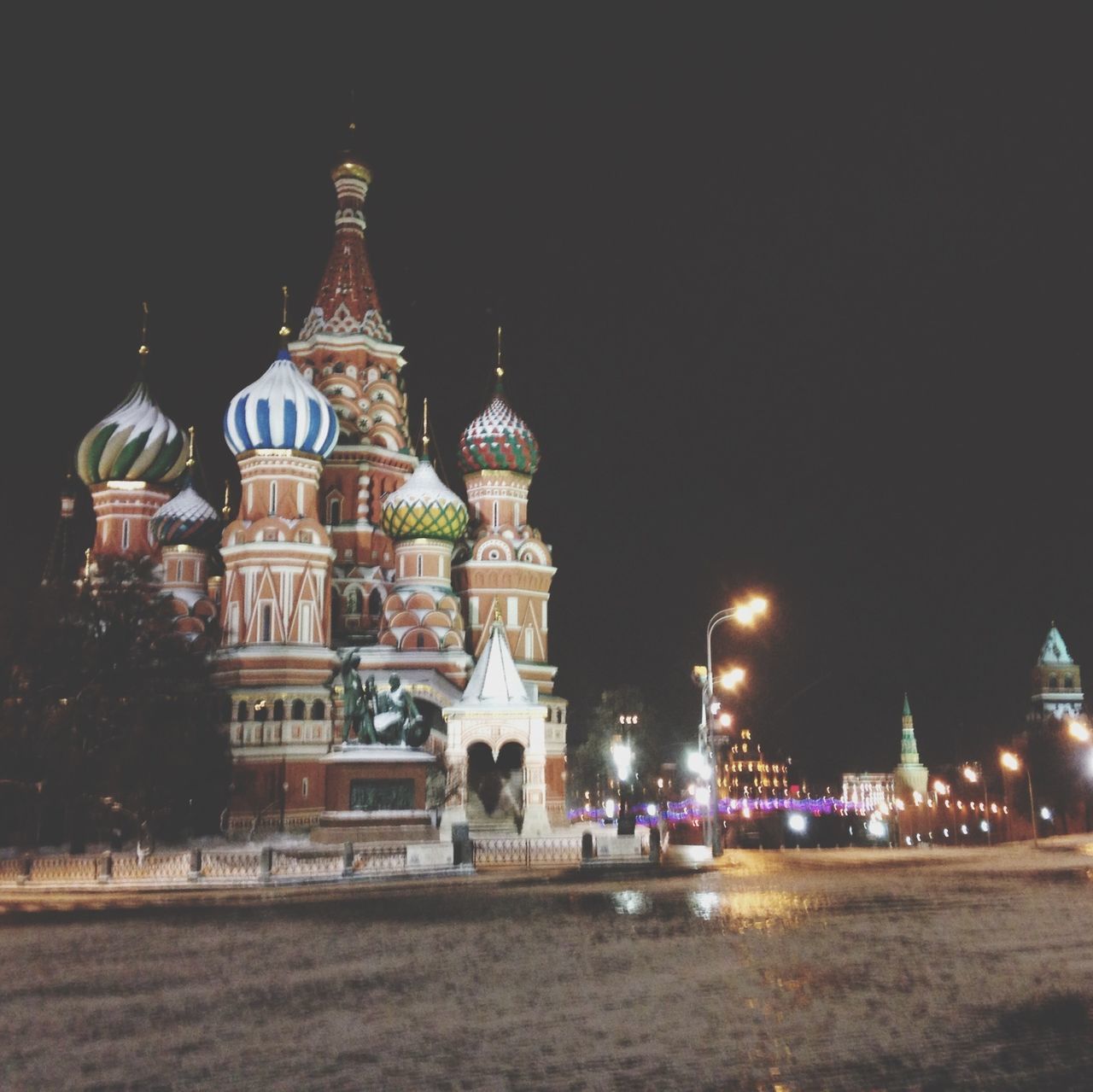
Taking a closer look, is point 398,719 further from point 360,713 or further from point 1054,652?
point 1054,652

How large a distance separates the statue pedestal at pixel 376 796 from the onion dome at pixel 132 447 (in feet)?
80.7

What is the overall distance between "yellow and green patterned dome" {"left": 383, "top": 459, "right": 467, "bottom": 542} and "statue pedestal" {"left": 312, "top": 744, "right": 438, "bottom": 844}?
16.5 metres

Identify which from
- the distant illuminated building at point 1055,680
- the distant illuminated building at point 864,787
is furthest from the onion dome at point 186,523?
the distant illuminated building at point 864,787

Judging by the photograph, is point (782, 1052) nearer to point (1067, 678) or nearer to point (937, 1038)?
point (937, 1038)

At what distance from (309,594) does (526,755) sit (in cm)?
1217

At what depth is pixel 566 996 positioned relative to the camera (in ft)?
31.7

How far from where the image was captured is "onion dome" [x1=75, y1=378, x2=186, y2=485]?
177 ft

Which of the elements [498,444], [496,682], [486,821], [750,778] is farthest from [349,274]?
[750,778]

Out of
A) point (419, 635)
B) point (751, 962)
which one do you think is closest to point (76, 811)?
point (419, 635)

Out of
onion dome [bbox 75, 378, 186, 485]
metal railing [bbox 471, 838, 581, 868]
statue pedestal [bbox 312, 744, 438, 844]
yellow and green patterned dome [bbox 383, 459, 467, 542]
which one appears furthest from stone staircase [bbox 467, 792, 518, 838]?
onion dome [bbox 75, 378, 186, 485]

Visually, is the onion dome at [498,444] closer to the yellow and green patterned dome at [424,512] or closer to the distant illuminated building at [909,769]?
the yellow and green patterned dome at [424,512]

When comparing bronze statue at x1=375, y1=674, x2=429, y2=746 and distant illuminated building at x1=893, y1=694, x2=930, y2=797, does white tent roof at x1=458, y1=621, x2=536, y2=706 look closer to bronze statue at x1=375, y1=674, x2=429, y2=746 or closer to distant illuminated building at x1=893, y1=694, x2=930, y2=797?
bronze statue at x1=375, y1=674, x2=429, y2=746

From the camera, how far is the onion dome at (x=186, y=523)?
51500 millimetres

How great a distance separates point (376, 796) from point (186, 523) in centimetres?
2177
